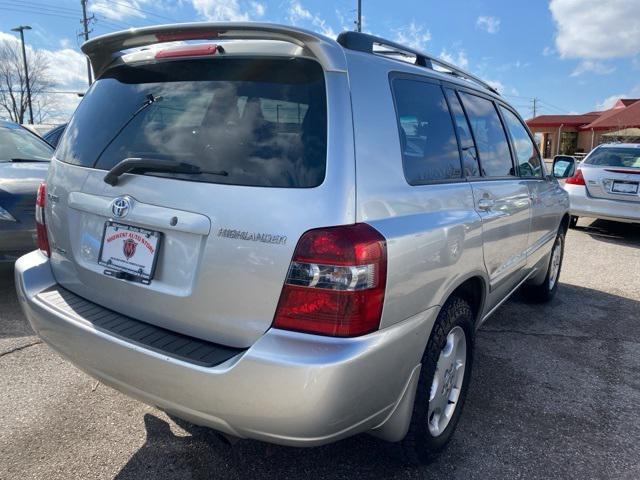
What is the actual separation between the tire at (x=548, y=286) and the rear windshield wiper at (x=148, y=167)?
3.81 meters

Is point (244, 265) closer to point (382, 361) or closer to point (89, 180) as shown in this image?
point (382, 361)

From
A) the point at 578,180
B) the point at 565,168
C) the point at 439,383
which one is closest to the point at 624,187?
the point at 578,180

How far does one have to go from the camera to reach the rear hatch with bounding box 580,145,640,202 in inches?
295

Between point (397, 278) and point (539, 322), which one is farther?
point (539, 322)

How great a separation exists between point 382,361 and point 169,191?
1.00m

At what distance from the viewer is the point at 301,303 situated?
168 cm

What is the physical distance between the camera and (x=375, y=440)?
8.22ft

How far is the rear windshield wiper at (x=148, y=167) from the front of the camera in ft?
6.11

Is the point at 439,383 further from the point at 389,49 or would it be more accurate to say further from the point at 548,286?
the point at 548,286

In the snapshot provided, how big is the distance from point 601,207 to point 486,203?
20.5 ft

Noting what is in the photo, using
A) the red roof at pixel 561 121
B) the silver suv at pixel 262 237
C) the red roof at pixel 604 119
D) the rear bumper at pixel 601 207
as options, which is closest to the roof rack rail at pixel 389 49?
the silver suv at pixel 262 237

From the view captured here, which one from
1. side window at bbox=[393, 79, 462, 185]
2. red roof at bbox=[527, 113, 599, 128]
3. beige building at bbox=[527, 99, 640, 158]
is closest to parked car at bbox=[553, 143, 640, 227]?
side window at bbox=[393, 79, 462, 185]

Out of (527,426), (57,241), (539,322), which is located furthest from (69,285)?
(539,322)

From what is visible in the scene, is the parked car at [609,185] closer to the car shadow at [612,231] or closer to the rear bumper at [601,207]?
the rear bumper at [601,207]
